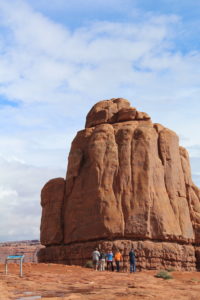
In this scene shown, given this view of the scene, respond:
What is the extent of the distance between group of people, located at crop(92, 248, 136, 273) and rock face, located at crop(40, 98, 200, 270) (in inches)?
30.5

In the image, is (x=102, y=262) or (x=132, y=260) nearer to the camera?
(x=132, y=260)

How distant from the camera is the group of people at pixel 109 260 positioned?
23791mm

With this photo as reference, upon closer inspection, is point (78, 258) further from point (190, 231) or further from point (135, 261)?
point (190, 231)

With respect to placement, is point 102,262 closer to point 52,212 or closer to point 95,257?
point 95,257

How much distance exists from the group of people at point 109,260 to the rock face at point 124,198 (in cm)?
77

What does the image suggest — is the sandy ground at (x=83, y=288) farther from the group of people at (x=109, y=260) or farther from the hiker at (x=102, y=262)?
the hiker at (x=102, y=262)

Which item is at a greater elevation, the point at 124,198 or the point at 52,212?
the point at 124,198

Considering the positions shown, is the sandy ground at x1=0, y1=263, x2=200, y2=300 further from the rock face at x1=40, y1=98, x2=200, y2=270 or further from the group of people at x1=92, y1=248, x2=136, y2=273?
the rock face at x1=40, y1=98, x2=200, y2=270

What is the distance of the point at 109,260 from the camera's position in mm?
24391

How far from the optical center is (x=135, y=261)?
24766mm

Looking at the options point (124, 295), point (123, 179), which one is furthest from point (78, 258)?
point (124, 295)

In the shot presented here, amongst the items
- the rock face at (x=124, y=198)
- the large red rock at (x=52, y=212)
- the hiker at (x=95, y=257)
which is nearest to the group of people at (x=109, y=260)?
the hiker at (x=95, y=257)

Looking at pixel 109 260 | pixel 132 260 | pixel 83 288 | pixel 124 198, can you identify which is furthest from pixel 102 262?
pixel 83 288

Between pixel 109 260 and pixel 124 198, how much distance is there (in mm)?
4009
